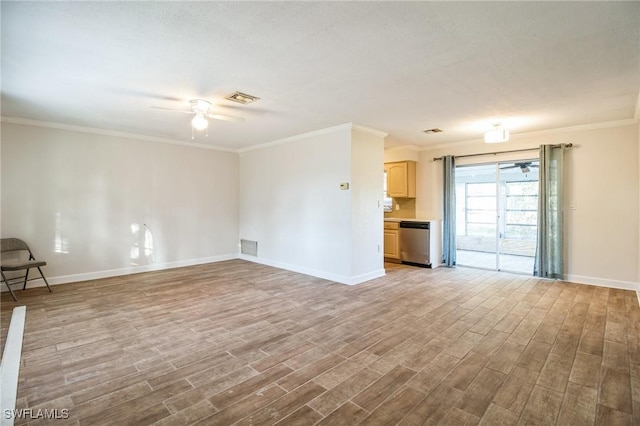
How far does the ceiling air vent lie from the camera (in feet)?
11.7

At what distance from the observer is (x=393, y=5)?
1938 millimetres

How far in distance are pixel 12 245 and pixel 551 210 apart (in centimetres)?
837

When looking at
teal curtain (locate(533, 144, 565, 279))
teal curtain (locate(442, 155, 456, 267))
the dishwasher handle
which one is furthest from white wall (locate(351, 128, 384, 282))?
teal curtain (locate(533, 144, 565, 279))

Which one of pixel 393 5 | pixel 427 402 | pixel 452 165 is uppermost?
pixel 393 5

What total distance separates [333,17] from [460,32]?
0.95 metres

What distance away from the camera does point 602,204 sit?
483cm

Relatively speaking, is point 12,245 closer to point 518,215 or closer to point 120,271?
point 120,271

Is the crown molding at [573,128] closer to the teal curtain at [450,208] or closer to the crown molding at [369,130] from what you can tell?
the teal curtain at [450,208]

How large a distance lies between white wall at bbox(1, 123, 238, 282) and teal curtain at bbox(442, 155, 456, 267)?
4782mm

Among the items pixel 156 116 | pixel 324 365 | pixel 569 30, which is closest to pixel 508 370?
pixel 324 365

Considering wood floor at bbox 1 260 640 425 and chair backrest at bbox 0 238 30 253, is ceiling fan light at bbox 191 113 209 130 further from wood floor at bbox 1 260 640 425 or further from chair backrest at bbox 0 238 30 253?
chair backrest at bbox 0 238 30 253

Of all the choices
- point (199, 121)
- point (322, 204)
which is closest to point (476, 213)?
point (322, 204)

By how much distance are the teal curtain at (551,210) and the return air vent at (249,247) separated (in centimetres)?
543

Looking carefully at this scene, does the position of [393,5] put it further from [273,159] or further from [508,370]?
[273,159]
